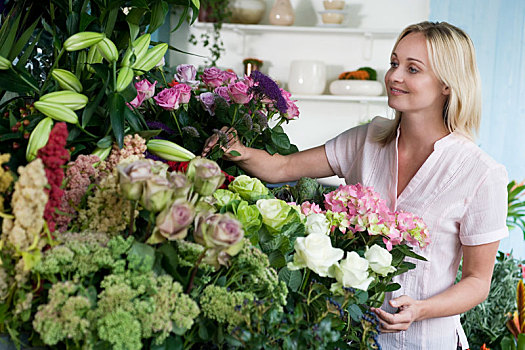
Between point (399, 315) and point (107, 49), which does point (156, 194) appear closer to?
point (107, 49)

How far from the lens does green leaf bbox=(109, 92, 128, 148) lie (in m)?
0.76

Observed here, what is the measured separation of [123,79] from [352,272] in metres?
0.42

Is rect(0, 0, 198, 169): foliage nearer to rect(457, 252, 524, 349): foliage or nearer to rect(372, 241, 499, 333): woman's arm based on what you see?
rect(372, 241, 499, 333): woman's arm

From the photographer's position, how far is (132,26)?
2.88 ft

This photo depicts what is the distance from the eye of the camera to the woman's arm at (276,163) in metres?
1.20

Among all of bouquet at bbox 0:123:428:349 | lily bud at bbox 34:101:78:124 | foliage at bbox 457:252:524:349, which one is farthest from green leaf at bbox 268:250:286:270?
foliage at bbox 457:252:524:349

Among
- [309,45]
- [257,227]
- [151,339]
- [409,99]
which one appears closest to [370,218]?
[257,227]

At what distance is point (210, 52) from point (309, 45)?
2.26ft

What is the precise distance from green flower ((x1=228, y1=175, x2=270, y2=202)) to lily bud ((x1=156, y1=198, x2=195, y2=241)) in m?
0.33

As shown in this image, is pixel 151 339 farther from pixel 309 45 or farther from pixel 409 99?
pixel 309 45

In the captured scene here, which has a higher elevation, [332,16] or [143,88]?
[332,16]

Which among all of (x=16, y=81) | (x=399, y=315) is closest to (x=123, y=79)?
(x=16, y=81)

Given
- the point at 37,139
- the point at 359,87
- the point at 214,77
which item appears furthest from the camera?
the point at 359,87

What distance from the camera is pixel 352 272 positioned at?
30.0 inches
